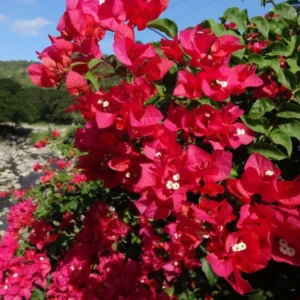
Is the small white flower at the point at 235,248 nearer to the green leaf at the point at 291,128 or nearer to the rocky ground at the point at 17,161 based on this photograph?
the green leaf at the point at 291,128

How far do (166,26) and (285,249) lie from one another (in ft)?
1.22

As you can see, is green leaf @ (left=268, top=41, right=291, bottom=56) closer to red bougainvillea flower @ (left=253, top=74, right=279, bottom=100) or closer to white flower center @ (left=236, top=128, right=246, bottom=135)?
red bougainvillea flower @ (left=253, top=74, right=279, bottom=100)

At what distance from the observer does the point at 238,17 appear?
26.6 inches

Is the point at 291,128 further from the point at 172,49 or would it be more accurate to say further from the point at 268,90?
the point at 172,49

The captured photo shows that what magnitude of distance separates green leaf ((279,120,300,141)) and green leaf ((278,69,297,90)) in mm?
56

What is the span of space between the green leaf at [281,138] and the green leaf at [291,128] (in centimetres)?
1

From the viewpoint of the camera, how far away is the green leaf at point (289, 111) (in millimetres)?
557

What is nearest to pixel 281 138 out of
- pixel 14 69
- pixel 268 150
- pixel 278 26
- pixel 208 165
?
pixel 268 150

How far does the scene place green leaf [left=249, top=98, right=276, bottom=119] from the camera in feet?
1.87

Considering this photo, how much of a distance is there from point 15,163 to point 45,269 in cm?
802

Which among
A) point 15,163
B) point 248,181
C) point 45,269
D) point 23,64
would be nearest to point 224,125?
point 248,181

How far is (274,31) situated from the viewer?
0.67m

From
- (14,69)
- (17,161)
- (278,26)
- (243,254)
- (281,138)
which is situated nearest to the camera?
(243,254)

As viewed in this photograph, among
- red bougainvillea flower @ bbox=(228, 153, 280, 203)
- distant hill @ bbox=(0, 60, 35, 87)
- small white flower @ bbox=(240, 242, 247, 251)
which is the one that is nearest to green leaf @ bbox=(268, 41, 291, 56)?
red bougainvillea flower @ bbox=(228, 153, 280, 203)
